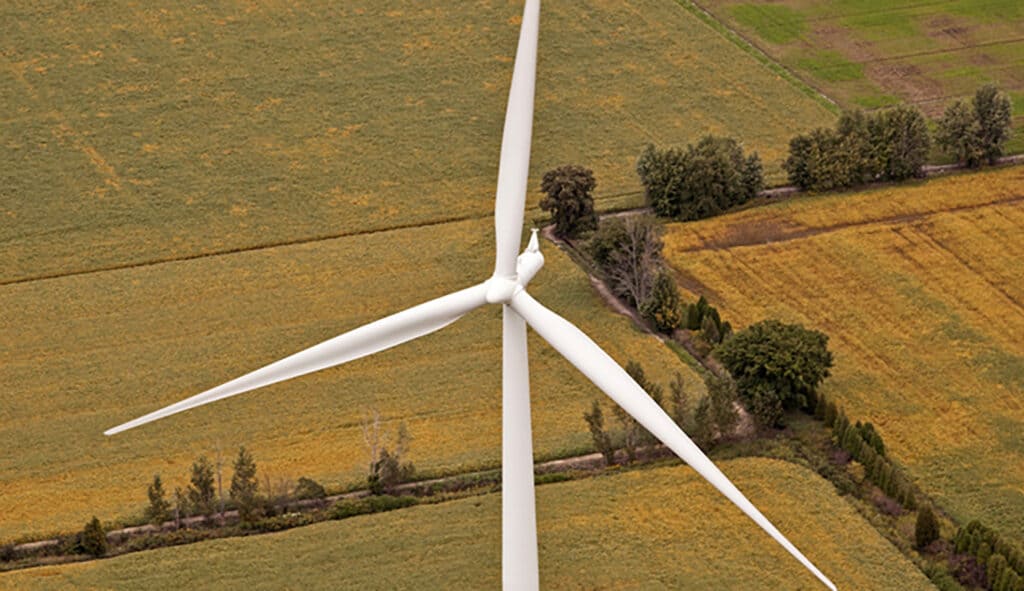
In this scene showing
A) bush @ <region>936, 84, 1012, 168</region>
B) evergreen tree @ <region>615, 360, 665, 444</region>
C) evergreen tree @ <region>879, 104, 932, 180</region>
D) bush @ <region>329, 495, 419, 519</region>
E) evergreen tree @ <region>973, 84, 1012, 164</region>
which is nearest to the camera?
bush @ <region>329, 495, 419, 519</region>

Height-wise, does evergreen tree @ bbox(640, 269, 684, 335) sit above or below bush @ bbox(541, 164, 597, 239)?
below

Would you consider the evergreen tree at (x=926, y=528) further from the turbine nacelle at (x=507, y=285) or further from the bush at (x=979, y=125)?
the bush at (x=979, y=125)

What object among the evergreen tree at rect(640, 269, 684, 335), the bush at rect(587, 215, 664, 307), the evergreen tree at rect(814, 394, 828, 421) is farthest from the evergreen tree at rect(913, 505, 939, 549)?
the bush at rect(587, 215, 664, 307)

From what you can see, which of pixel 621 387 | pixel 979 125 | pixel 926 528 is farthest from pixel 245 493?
pixel 979 125

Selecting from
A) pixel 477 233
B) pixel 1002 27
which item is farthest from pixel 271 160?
pixel 1002 27

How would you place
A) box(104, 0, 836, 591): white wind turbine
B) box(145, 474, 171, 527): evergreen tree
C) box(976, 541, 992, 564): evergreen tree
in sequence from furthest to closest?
1. box(145, 474, 171, 527): evergreen tree
2. box(976, 541, 992, 564): evergreen tree
3. box(104, 0, 836, 591): white wind turbine

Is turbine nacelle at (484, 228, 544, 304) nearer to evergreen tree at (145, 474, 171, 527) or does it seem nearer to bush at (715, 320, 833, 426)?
evergreen tree at (145, 474, 171, 527)

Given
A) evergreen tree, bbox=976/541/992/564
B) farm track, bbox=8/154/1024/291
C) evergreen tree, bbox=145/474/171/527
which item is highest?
farm track, bbox=8/154/1024/291

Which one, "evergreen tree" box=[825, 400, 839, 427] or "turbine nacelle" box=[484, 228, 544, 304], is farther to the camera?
"evergreen tree" box=[825, 400, 839, 427]
